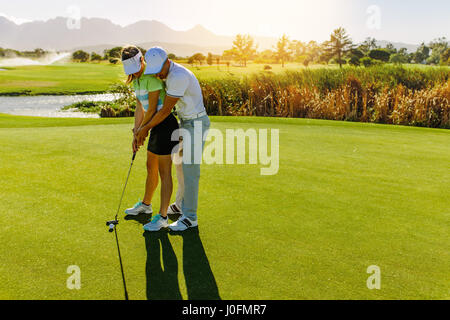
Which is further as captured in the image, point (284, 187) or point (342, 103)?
point (342, 103)

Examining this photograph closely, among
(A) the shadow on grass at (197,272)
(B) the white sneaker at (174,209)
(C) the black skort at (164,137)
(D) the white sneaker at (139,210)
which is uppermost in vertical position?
(C) the black skort at (164,137)

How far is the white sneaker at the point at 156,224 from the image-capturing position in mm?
3498

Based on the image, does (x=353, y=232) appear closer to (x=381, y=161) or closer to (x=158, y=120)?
(x=158, y=120)

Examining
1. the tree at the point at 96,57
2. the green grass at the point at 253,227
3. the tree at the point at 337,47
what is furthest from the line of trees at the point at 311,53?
the green grass at the point at 253,227

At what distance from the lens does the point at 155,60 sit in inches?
128

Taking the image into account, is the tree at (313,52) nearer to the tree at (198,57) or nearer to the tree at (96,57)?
the tree at (198,57)

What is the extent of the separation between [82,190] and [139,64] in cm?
173

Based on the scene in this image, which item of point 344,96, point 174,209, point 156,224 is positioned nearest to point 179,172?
point 174,209

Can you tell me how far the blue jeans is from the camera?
358 cm

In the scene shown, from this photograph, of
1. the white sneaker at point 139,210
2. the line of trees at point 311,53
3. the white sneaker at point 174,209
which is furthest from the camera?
the line of trees at point 311,53

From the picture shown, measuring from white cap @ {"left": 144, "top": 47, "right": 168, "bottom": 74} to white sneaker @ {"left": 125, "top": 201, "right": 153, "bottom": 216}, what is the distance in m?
1.37

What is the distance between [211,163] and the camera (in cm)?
568

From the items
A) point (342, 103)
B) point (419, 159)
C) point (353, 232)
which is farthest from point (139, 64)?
point (342, 103)

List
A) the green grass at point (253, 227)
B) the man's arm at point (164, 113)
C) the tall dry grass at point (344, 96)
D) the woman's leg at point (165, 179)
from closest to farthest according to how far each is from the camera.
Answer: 1. the green grass at point (253, 227)
2. the man's arm at point (164, 113)
3. the woman's leg at point (165, 179)
4. the tall dry grass at point (344, 96)
